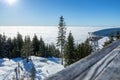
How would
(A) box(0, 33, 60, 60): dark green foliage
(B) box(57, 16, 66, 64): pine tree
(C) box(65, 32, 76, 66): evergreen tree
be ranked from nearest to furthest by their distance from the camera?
(C) box(65, 32, 76, 66): evergreen tree, (B) box(57, 16, 66, 64): pine tree, (A) box(0, 33, 60, 60): dark green foliage

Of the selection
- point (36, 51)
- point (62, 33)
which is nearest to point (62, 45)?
point (62, 33)

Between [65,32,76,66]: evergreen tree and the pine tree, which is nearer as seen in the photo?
[65,32,76,66]: evergreen tree

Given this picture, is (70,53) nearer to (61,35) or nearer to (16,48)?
(61,35)

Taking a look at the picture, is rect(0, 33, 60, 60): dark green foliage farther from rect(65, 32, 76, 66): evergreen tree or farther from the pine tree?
rect(65, 32, 76, 66): evergreen tree

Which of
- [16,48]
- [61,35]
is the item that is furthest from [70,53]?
[16,48]

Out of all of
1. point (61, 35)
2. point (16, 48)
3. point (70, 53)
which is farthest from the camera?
point (16, 48)

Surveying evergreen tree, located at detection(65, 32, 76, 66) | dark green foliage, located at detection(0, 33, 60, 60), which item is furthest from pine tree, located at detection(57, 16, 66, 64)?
dark green foliage, located at detection(0, 33, 60, 60)

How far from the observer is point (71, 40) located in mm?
36312

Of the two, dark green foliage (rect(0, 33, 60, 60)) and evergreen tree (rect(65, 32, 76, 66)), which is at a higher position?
evergreen tree (rect(65, 32, 76, 66))

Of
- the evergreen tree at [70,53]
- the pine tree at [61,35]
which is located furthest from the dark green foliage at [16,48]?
the evergreen tree at [70,53]

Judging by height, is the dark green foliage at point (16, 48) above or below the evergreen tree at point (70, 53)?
below

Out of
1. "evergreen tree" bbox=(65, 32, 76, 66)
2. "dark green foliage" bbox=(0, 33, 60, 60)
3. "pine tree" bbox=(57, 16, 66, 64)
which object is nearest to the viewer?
"evergreen tree" bbox=(65, 32, 76, 66)

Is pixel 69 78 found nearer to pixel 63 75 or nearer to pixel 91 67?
pixel 63 75

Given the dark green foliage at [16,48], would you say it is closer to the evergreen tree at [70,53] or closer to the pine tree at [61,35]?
the pine tree at [61,35]
